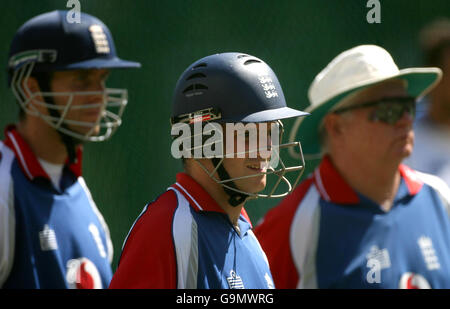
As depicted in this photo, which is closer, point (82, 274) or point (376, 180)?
point (82, 274)

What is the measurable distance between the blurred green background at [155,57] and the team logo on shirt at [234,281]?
2.86m

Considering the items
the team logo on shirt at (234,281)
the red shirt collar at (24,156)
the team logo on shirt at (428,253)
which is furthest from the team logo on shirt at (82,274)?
the team logo on shirt at (428,253)

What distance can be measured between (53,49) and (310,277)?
1.84 m

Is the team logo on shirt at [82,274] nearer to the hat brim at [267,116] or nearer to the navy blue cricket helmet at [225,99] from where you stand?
the navy blue cricket helmet at [225,99]

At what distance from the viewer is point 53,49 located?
4043mm

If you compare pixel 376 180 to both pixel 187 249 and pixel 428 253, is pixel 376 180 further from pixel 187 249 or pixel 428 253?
pixel 187 249

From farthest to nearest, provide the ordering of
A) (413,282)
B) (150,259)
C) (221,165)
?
(413,282) → (221,165) → (150,259)

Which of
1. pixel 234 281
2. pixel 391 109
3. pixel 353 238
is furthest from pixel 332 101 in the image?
pixel 234 281

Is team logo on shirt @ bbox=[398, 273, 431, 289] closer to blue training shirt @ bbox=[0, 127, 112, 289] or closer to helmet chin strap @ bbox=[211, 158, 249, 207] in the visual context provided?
helmet chin strap @ bbox=[211, 158, 249, 207]

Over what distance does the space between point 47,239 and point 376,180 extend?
1808mm

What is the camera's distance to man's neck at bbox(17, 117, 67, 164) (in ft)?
13.0

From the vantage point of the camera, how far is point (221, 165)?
2.85 metres
